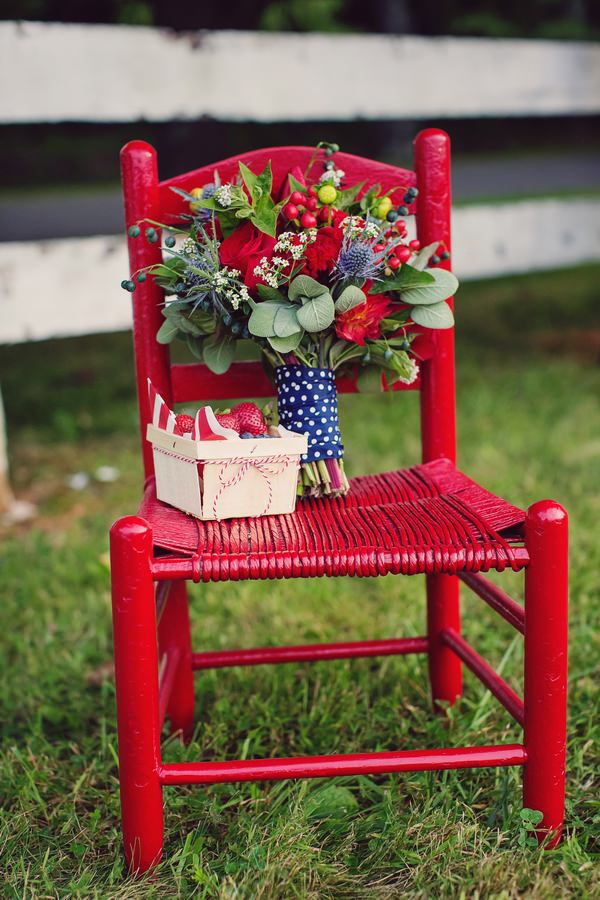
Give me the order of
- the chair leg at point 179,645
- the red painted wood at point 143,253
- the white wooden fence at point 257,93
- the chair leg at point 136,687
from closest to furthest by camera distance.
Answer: the chair leg at point 136,687
the red painted wood at point 143,253
the chair leg at point 179,645
the white wooden fence at point 257,93

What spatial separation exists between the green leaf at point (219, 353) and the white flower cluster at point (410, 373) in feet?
0.86

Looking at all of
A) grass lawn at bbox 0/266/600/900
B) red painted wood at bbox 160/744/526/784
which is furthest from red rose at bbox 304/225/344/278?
grass lawn at bbox 0/266/600/900

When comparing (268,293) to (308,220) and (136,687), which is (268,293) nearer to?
(308,220)

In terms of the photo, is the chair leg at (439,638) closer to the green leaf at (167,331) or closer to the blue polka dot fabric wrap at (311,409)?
the blue polka dot fabric wrap at (311,409)

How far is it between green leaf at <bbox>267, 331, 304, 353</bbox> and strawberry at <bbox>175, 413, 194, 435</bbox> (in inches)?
6.1

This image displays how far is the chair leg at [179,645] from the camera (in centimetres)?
155

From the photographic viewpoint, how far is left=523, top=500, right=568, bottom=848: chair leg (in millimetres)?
1132

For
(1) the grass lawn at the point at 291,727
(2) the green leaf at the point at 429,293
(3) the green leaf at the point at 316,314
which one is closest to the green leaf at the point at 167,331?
(3) the green leaf at the point at 316,314

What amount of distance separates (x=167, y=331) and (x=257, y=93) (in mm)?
1657

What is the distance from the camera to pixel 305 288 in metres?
1.26

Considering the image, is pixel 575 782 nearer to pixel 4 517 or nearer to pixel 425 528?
pixel 425 528

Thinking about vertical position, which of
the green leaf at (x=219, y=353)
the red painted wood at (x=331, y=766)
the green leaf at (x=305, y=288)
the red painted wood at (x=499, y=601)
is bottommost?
the red painted wood at (x=331, y=766)

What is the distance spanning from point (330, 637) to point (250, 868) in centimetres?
75

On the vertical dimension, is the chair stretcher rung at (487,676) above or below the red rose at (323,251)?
below
